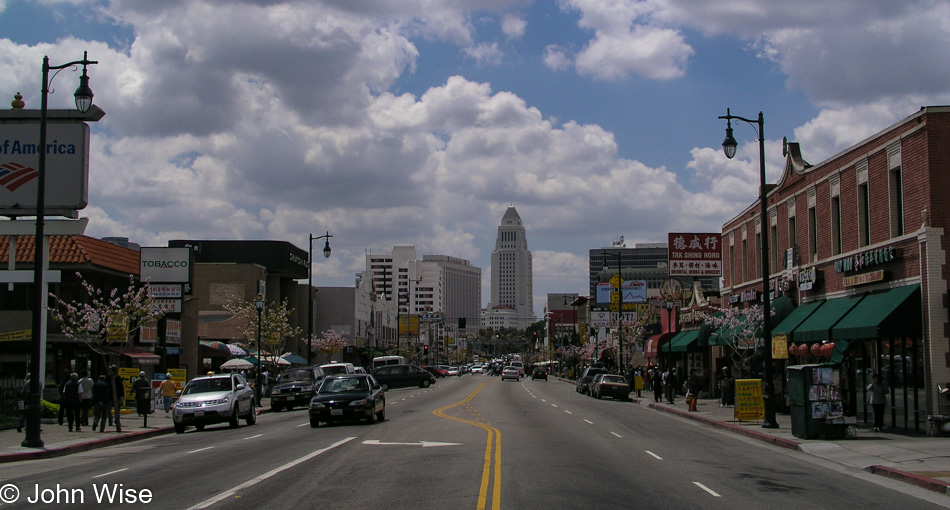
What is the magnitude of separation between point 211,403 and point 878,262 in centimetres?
2147

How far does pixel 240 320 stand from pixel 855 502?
213 feet

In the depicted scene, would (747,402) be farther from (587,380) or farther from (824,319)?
(587,380)

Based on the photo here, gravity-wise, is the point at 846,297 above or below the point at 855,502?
above

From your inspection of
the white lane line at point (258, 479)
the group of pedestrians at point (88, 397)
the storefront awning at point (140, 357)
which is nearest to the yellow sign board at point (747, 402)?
the white lane line at point (258, 479)

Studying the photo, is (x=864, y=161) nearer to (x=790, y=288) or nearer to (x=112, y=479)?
(x=790, y=288)

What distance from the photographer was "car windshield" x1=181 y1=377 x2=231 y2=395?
2852cm

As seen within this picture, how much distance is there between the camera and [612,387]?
163 feet

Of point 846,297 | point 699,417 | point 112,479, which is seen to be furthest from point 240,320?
point 112,479

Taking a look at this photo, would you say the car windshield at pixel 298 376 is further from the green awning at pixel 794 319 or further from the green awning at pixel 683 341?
the green awning at pixel 794 319

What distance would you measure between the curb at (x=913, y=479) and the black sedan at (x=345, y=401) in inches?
587

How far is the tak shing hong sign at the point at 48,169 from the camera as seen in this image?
28250 mm

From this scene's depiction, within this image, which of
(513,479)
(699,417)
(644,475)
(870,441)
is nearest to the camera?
(513,479)

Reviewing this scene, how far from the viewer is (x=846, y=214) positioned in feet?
95.2

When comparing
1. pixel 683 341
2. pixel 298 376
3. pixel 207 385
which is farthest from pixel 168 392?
pixel 683 341
